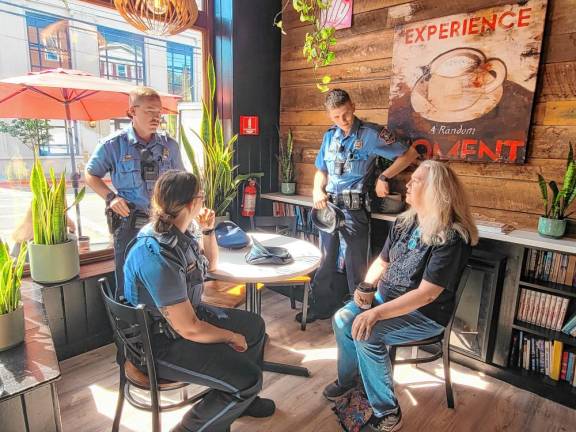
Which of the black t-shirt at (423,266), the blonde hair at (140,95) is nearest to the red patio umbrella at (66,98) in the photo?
the blonde hair at (140,95)

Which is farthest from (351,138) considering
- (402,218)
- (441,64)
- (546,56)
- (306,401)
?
(306,401)

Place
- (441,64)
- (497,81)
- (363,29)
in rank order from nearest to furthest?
(497,81), (441,64), (363,29)

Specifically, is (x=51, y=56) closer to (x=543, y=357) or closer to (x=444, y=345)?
(x=444, y=345)

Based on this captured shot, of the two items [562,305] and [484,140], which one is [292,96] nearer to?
[484,140]

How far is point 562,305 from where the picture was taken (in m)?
2.13

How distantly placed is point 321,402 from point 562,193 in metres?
1.69

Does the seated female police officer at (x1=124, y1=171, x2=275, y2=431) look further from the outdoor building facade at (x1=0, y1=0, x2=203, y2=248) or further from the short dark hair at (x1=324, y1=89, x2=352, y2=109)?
the short dark hair at (x1=324, y1=89, x2=352, y2=109)

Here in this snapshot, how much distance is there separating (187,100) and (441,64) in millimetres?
2048

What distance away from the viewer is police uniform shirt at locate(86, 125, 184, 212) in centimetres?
236

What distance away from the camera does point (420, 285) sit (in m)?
1.75

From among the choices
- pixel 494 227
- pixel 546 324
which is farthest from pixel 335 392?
pixel 494 227

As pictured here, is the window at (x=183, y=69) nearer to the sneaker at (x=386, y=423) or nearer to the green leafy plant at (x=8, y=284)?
the green leafy plant at (x=8, y=284)

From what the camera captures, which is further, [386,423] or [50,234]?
[50,234]

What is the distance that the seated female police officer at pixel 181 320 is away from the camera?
4.45ft
